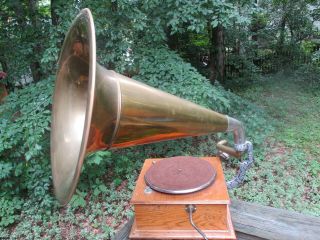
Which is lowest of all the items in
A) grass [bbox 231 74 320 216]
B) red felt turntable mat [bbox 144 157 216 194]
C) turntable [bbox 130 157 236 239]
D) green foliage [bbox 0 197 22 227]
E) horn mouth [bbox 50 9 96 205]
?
green foliage [bbox 0 197 22 227]

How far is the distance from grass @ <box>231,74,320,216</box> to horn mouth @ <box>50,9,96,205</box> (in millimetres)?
2017

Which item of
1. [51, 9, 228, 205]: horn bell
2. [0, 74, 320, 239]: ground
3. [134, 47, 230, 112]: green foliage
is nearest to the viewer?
[51, 9, 228, 205]: horn bell

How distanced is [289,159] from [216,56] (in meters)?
3.47

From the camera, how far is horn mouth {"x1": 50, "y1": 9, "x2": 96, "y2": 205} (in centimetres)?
114

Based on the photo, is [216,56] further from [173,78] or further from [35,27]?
[35,27]

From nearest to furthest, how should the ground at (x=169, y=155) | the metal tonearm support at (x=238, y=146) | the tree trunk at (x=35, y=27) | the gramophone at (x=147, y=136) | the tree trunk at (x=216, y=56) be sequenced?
the gramophone at (x=147, y=136), the metal tonearm support at (x=238, y=146), the ground at (x=169, y=155), the tree trunk at (x=35, y=27), the tree trunk at (x=216, y=56)

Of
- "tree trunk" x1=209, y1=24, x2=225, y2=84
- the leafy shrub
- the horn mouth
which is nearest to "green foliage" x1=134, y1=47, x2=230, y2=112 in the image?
the leafy shrub

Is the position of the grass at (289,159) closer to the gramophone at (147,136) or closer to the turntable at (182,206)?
the gramophone at (147,136)

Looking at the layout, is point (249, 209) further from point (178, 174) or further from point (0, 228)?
point (0, 228)

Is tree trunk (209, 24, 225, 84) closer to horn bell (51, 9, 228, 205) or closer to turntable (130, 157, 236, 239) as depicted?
turntable (130, 157, 236, 239)

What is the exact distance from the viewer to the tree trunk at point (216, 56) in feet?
20.4

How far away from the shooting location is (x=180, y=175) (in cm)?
160

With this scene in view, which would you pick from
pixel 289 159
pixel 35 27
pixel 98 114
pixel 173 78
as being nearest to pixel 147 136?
pixel 98 114

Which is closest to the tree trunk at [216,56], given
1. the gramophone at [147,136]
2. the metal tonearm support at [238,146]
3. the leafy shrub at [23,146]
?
the leafy shrub at [23,146]
